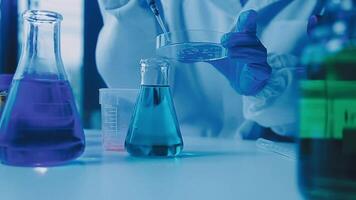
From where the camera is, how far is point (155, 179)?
1.44ft

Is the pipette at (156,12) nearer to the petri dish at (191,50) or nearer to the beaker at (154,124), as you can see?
the petri dish at (191,50)

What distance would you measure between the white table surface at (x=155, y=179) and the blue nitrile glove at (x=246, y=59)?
233 mm

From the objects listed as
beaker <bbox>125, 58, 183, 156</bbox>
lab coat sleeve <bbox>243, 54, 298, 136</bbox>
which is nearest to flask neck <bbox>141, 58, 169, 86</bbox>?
beaker <bbox>125, 58, 183, 156</bbox>

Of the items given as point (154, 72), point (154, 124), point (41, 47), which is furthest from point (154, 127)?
point (41, 47)

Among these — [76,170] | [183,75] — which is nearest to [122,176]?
[76,170]

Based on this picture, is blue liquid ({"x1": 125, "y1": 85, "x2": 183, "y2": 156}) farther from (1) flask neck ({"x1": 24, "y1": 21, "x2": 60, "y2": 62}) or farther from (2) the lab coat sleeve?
(2) the lab coat sleeve

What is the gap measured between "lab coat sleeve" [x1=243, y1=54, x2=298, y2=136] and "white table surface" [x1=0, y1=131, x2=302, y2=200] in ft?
1.06

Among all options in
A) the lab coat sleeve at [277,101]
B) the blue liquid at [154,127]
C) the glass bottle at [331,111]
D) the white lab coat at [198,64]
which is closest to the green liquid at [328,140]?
the glass bottle at [331,111]

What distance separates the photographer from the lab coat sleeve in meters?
0.90

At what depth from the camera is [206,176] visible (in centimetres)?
46

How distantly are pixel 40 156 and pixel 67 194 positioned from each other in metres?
0.14

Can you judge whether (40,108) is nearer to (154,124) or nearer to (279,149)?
(154,124)

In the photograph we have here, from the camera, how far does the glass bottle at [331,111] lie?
30 cm

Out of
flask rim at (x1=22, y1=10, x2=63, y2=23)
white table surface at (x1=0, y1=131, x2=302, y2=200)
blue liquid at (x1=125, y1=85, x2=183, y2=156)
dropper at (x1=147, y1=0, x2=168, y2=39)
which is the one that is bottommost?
white table surface at (x1=0, y1=131, x2=302, y2=200)
